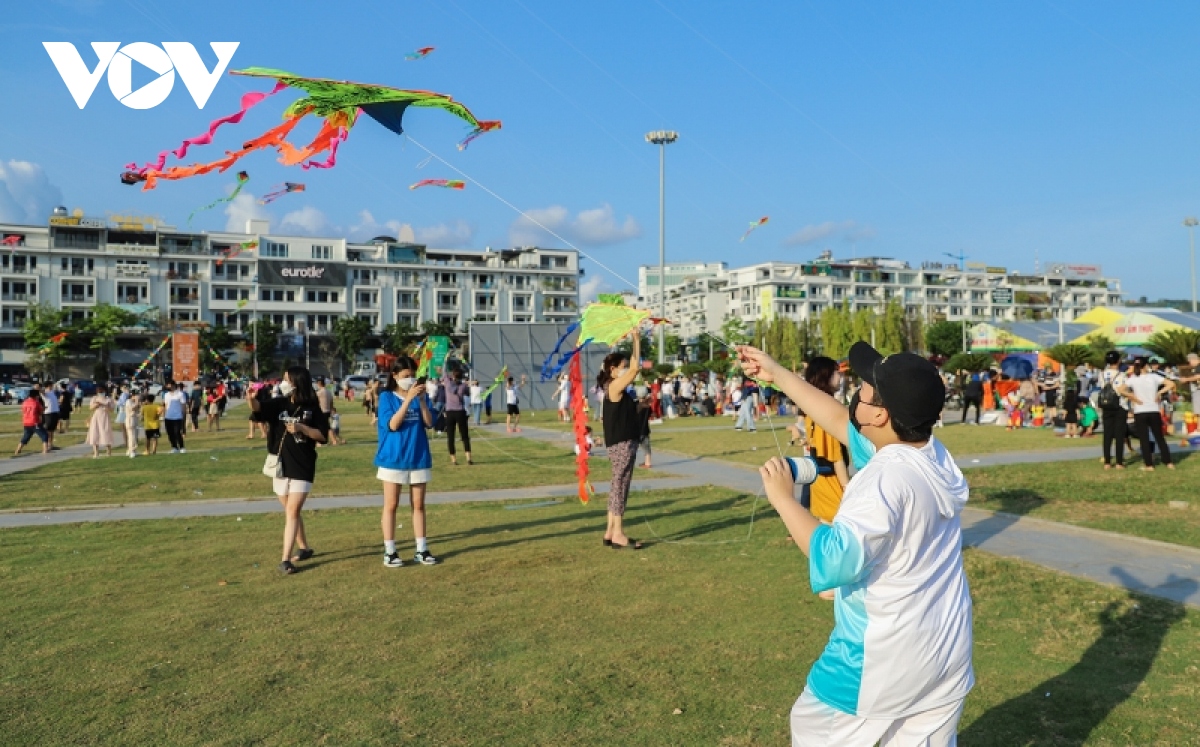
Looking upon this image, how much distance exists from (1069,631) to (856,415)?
3.80 m

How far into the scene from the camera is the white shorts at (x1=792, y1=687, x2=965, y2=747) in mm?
2561

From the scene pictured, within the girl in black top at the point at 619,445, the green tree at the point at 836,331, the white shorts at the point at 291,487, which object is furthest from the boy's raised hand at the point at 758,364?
the green tree at the point at 836,331

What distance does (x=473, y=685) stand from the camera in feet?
16.4

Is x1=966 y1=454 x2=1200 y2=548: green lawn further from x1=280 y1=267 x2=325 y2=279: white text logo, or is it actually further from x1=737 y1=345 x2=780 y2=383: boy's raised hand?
x1=280 y1=267 x2=325 y2=279: white text logo

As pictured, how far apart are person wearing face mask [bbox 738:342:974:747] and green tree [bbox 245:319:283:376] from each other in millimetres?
88532

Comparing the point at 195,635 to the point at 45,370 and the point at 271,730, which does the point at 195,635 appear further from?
the point at 45,370

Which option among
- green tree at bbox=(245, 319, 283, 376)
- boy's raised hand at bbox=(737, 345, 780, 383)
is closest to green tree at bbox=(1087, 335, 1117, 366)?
boy's raised hand at bbox=(737, 345, 780, 383)

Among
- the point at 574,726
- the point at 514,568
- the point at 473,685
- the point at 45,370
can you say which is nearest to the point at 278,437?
the point at 514,568

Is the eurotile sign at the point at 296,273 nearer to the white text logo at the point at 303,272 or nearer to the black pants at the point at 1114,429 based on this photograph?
the white text logo at the point at 303,272

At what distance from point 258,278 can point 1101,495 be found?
95.5 metres

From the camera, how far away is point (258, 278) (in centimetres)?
9531

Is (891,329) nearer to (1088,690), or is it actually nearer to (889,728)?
(1088,690)

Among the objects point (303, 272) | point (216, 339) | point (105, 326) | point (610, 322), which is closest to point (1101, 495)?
point (610, 322)

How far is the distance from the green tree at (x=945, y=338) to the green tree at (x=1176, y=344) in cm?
7294
